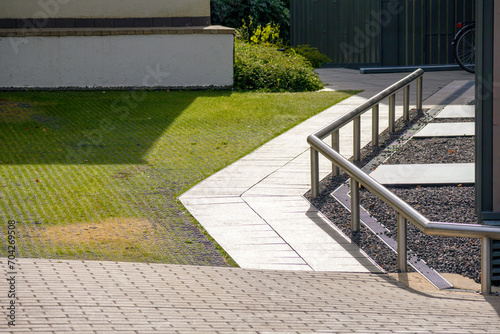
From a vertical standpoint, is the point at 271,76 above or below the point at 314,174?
above

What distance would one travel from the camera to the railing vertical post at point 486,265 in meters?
5.05

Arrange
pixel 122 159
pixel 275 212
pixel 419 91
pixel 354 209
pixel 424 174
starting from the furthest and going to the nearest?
pixel 419 91
pixel 122 159
pixel 424 174
pixel 275 212
pixel 354 209

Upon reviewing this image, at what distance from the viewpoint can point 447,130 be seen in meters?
10.4

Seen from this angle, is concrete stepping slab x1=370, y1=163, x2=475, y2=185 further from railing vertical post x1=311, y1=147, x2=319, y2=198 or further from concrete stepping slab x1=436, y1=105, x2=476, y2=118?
concrete stepping slab x1=436, y1=105, x2=476, y2=118

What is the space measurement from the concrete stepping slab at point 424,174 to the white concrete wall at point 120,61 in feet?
23.0

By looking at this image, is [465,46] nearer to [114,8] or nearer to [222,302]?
[114,8]

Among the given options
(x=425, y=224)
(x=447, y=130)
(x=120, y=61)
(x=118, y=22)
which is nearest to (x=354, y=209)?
(x=425, y=224)

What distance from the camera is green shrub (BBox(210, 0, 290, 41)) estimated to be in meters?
21.6

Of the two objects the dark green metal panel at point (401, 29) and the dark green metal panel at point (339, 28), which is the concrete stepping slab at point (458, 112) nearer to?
the dark green metal panel at point (401, 29)

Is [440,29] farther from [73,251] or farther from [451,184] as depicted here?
[73,251]

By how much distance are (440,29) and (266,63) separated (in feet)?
19.9

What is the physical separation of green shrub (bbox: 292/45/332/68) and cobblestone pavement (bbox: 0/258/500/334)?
14920 mm

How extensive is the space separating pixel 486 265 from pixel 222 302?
2031mm

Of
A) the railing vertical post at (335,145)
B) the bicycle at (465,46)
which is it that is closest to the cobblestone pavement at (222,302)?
the railing vertical post at (335,145)
